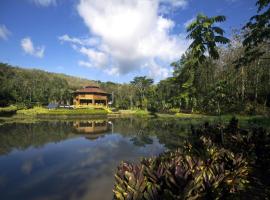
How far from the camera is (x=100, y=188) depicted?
295 inches

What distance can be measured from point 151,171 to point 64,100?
75741mm

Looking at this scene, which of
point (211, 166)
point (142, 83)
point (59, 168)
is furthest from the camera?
point (142, 83)

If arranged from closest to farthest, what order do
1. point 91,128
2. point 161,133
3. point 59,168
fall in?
point 59,168 → point 161,133 → point 91,128

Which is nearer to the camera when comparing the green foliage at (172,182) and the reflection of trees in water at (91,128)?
the green foliage at (172,182)

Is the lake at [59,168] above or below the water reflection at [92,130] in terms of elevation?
below

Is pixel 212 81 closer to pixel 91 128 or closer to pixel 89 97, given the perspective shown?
pixel 91 128

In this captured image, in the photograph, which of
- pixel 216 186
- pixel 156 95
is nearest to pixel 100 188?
pixel 216 186

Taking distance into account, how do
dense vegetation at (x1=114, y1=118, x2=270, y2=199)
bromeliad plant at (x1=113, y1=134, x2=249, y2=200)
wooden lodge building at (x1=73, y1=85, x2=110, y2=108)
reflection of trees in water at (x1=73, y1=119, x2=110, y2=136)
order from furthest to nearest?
wooden lodge building at (x1=73, y1=85, x2=110, y2=108) → reflection of trees in water at (x1=73, y1=119, x2=110, y2=136) → dense vegetation at (x1=114, y1=118, x2=270, y2=199) → bromeliad plant at (x1=113, y1=134, x2=249, y2=200)

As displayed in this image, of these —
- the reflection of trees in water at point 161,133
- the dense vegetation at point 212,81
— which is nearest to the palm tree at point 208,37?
the dense vegetation at point 212,81

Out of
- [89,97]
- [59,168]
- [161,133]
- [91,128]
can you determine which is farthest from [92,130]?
[89,97]

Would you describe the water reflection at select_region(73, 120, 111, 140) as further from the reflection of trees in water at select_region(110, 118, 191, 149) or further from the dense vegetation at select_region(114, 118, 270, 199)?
the dense vegetation at select_region(114, 118, 270, 199)

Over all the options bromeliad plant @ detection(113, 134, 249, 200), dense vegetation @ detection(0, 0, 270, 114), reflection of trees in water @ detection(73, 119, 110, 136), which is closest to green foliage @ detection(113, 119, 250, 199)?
bromeliad plant @ detection(113, 134, 249, 200)

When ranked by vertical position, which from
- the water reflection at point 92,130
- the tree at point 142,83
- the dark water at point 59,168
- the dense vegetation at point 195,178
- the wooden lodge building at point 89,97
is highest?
the tree at point 142,83

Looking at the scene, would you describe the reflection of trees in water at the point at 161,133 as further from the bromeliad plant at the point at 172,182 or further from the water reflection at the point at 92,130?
the bromeliad plant at the point at 172,182
